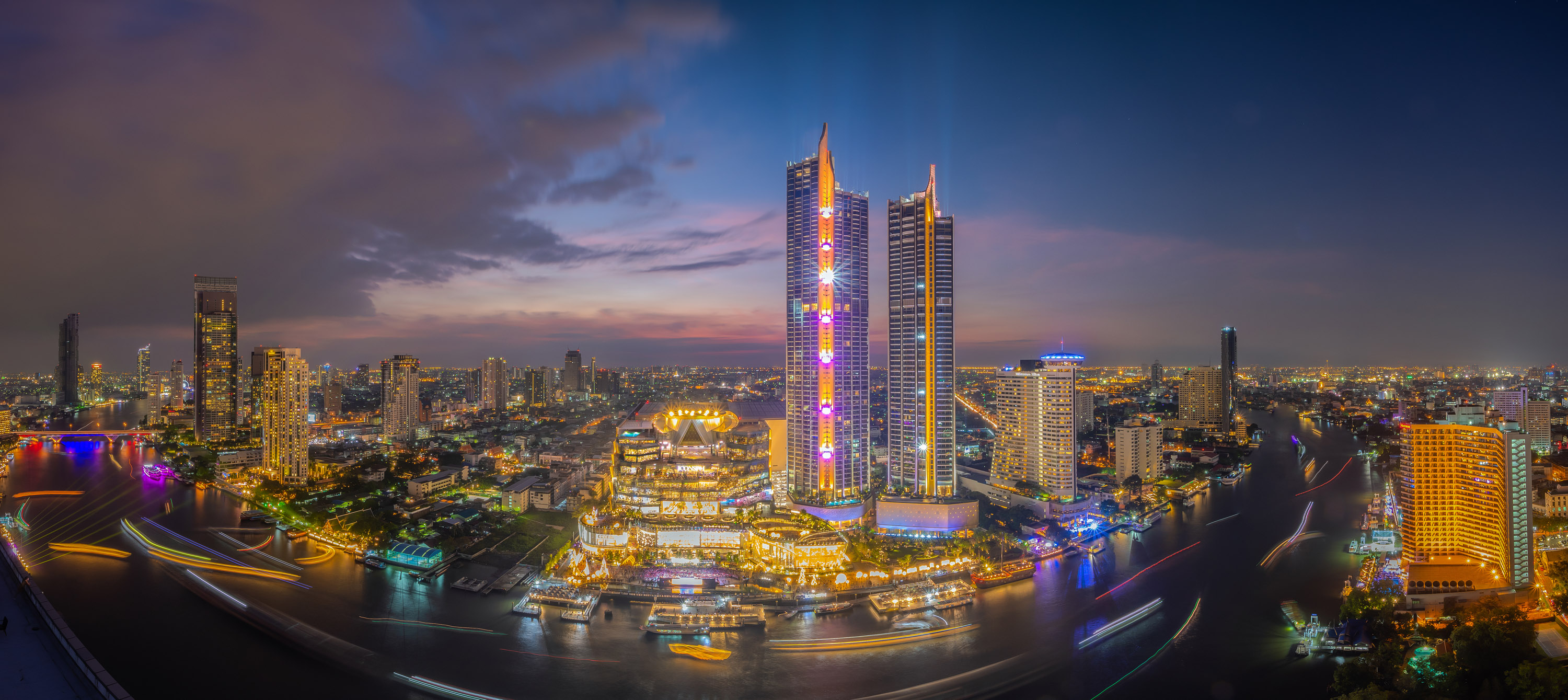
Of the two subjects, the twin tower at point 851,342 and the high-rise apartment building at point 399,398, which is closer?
the twin tower at point 851,342

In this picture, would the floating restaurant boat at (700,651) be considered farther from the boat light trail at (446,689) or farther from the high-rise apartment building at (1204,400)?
the high-rise apartment building at (1204,400)

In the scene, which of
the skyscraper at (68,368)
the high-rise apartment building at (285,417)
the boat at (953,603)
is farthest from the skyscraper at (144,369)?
the boat at (953,603)

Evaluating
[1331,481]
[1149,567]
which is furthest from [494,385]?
[1331,481]

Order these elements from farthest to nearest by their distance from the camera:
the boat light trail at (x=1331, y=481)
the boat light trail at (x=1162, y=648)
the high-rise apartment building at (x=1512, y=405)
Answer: the boat light trail at (x=1331, y=481) < the high-rise apartment building at (x=1512, y=405) < the boat light trail at (x=1162, y=648)

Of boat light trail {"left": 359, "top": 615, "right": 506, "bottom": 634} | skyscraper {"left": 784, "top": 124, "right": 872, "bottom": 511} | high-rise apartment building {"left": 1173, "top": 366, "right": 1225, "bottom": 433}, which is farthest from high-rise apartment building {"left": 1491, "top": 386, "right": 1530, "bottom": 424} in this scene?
boat light trail {"left": 359, "top": 615, "right": 506, "bottom": 634}

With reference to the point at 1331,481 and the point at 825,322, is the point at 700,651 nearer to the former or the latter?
the point at 825,322

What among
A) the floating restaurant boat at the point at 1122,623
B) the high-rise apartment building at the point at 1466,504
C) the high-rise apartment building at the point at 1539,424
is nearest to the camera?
the floating restaurant boat at the point at 1122,623

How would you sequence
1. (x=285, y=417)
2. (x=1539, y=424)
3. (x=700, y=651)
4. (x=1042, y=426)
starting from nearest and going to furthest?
1. (x=700, y=651)
2. (x=1042, y=426)
3. (x=1539, y=424)
4. (x=285, y=417)
